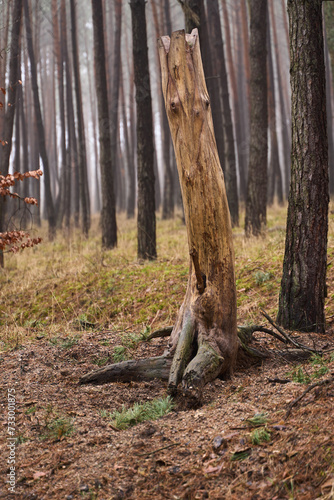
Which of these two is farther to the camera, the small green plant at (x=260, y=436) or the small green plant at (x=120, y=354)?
the small green plant at (x=120, y=354)

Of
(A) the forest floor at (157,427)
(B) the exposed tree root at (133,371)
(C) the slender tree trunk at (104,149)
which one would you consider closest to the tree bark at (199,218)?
(B) the exposed tree root at (133,371)

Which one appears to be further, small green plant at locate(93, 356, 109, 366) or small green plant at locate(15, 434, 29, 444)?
small green plant at locate(93, 356, 109, 366)

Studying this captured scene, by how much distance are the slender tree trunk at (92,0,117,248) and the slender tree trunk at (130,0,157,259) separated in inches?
96.6

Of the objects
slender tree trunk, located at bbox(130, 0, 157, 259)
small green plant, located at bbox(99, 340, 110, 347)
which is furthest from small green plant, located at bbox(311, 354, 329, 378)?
slender tree trunk, located at bbox(130, 0, 157, 259)

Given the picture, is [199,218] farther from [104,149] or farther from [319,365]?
[104,149]

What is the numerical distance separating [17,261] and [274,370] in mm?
8628

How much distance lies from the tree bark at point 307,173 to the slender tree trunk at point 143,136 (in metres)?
4.61

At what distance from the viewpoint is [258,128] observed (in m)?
10.0

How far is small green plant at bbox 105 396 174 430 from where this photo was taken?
343 cm

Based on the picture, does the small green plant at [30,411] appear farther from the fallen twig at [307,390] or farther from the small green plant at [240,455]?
the fallen twig at [307,390]

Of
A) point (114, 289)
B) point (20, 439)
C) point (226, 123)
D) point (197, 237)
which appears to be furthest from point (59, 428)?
point (226, 123)

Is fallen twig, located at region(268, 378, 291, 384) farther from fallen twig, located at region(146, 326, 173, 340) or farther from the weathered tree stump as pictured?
fallen twig, located at region(146, 326, 173, 340)

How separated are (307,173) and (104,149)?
26.2ft

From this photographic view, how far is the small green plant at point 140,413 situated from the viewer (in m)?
3.43
